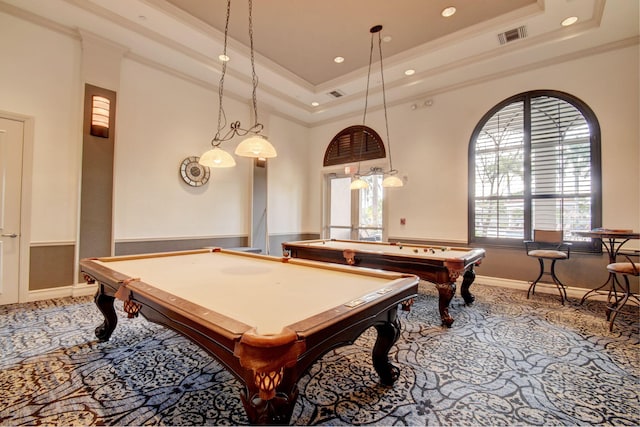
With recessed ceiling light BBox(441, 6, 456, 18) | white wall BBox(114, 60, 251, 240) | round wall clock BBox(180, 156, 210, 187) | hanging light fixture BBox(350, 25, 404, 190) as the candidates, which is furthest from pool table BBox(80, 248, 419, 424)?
recessed ceiling light BBox(441, 6, 456, 18)

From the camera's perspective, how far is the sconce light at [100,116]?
379 centimetres

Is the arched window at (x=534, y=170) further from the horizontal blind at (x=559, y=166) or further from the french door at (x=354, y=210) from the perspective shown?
the french door at (x=354, y=210)

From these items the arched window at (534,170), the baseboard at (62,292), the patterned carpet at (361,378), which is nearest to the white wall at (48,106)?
the baseboard at (62,292)

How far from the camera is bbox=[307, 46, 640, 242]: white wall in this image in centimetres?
377

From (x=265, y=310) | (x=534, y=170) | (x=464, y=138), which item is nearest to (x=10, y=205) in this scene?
(x=265, y=310)

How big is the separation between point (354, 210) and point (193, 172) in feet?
11.6

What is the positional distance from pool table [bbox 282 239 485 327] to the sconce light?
3.10 m

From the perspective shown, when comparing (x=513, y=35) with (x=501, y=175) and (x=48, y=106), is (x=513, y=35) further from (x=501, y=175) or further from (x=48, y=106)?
(x=48, y=106)

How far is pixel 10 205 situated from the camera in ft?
11.1

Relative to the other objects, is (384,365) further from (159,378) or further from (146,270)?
(146,270)

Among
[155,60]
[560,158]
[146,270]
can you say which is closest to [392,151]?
[560,158]

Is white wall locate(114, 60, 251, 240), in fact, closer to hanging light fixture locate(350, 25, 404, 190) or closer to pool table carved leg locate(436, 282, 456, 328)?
hanging light fixture locate(350, 25, 404, 190)

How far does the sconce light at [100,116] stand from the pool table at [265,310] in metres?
2.24

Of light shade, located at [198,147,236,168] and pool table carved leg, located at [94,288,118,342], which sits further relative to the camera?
light shade, located at [198,147,236,168]
